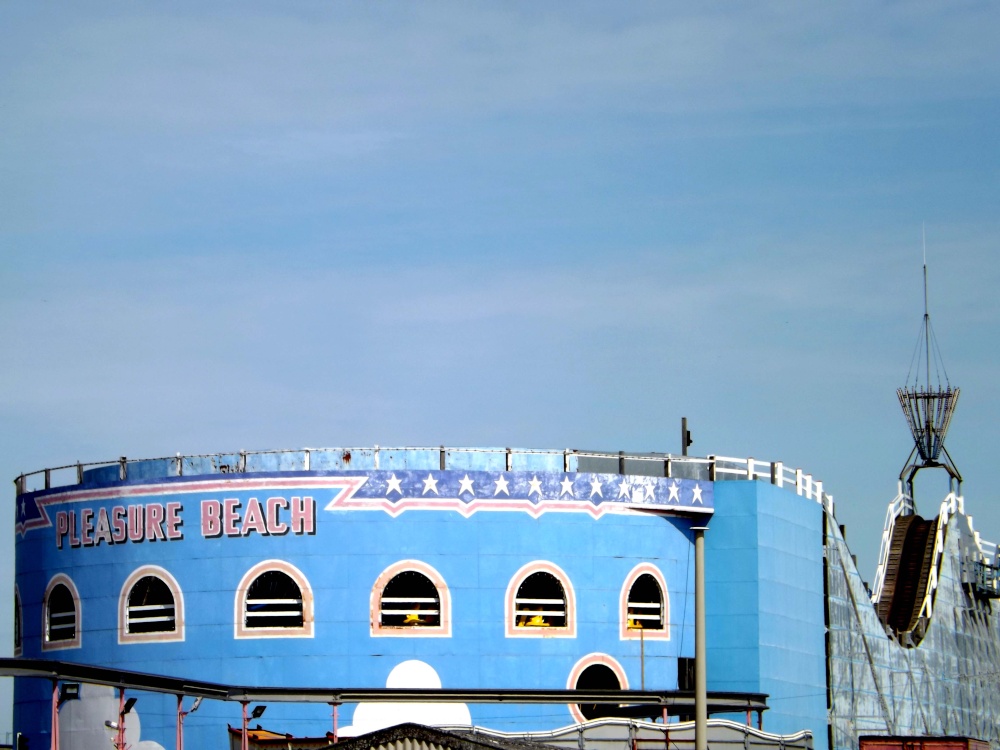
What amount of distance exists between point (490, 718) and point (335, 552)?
739 cm

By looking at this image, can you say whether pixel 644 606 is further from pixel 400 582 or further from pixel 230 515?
pixel 230 515

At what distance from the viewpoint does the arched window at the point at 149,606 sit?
6006cm

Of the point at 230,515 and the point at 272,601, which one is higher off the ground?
the point at 230,515

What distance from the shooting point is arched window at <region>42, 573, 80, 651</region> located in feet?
204

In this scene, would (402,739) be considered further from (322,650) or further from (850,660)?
(850,660)

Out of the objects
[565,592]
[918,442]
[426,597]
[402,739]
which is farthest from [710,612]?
[918,442]

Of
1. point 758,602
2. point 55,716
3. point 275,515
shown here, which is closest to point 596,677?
point 758,602

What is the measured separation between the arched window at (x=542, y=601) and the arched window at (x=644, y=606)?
1.98 meters

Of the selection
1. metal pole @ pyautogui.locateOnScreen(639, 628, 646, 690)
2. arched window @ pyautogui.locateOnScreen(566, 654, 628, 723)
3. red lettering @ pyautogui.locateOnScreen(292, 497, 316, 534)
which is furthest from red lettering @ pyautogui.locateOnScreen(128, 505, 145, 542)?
metal pole @ pyautogui.locateOnScreen(639, 628, 646, 690)

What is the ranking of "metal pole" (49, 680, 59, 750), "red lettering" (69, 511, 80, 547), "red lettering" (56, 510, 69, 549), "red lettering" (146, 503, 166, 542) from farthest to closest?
"red lettering" (56, 510, 69, 549) → "red lettering" (69, 511, 80, 547) → "red lettering" (146, 503, 166, 542) → "metal pole" (49, 680, 59, 750)

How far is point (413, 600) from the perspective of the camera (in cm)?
5922

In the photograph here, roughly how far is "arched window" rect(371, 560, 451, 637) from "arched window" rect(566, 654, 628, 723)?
4.58m

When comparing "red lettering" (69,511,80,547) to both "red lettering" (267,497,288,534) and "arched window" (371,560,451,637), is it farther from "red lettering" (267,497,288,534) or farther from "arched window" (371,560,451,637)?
"arched window" (371,560,451,637)

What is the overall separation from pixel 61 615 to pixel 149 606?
4.10m
